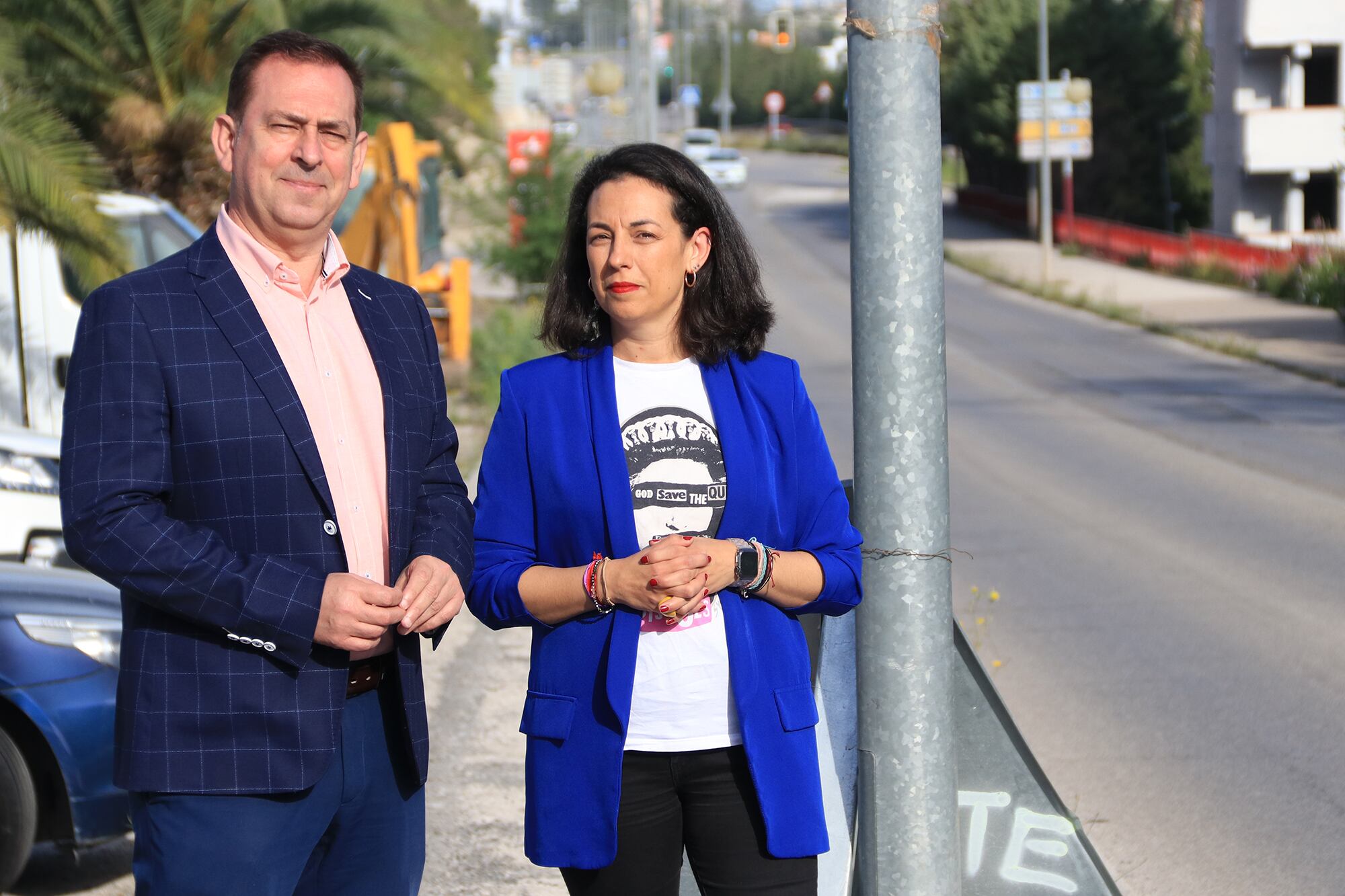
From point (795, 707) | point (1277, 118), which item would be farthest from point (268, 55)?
point (1277, 118)

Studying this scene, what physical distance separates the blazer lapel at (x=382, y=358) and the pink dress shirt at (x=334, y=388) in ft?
0.04

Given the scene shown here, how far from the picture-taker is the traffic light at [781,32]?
273ft

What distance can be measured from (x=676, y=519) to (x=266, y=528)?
682mm

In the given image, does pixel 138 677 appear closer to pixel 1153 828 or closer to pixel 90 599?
pixel 90 599

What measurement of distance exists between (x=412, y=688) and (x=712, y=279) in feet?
2.95

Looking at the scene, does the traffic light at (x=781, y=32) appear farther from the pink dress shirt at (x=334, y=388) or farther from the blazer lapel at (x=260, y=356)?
the blazer lapel at (x=260, y=356)

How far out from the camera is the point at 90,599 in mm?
4582

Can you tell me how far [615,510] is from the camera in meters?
2.61

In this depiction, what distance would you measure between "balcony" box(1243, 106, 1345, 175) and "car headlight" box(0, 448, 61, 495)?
35251mm

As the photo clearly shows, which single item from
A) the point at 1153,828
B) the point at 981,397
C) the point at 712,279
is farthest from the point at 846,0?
the point at 981,397

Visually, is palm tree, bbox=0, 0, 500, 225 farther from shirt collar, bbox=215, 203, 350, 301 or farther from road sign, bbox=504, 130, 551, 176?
shirt collar, bbox=215, 203, 350, 301

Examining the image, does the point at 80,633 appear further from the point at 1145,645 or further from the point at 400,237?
the point at 400,237

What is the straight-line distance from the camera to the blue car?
13.9 ft

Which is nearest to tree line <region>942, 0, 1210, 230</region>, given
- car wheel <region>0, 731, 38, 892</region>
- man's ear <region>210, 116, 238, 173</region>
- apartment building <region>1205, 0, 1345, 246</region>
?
apartment building <region>1205, 0, 1345, 246</region>
